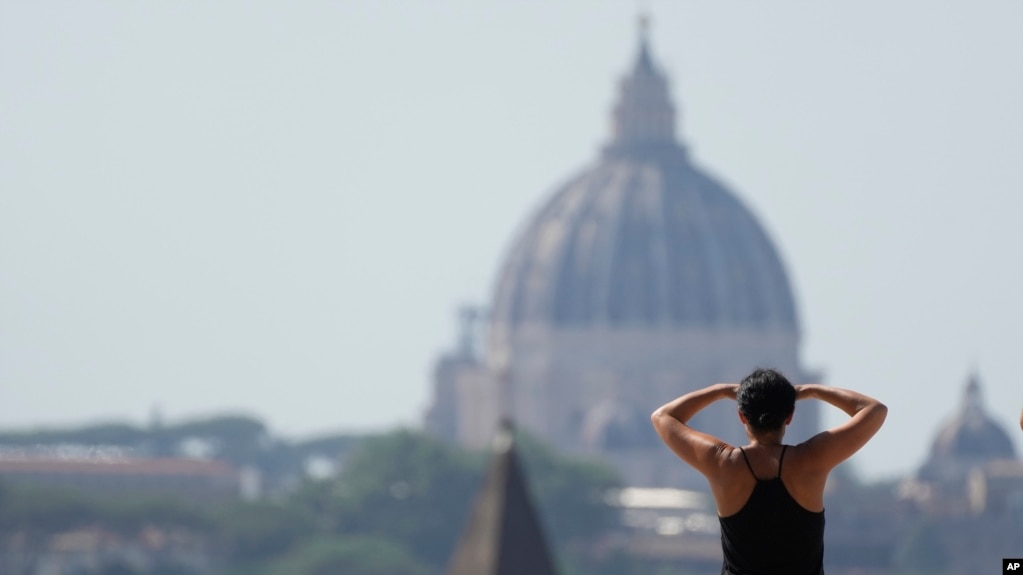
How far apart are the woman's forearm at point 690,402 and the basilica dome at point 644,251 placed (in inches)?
6629

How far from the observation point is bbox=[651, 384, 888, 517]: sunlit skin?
10414mm

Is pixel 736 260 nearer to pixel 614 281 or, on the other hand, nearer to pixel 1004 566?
pixel 614 281

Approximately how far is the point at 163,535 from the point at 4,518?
245 inches

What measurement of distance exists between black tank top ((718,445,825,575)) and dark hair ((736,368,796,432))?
0.14 m

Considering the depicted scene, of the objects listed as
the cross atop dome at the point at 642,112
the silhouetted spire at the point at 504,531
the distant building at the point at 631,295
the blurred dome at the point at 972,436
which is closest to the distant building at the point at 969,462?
the blurred dome at the point at 972,436

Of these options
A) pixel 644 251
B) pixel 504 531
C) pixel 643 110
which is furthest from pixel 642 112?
pixel 504 531

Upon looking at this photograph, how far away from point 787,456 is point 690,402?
38cm

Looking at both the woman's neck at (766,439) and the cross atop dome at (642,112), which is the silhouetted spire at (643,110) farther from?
the woman's neck at (766,439)

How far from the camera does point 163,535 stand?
429 feet

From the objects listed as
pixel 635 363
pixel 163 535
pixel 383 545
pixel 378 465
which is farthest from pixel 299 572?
pixel 635 363

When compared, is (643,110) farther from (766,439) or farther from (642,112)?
(766,439)

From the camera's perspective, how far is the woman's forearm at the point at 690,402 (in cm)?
1067

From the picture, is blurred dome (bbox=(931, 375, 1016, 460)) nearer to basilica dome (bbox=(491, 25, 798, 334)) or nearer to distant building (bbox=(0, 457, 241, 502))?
basilica dome (bbox=(491, 25, 798, 334))

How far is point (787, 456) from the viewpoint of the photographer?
1048 cm
